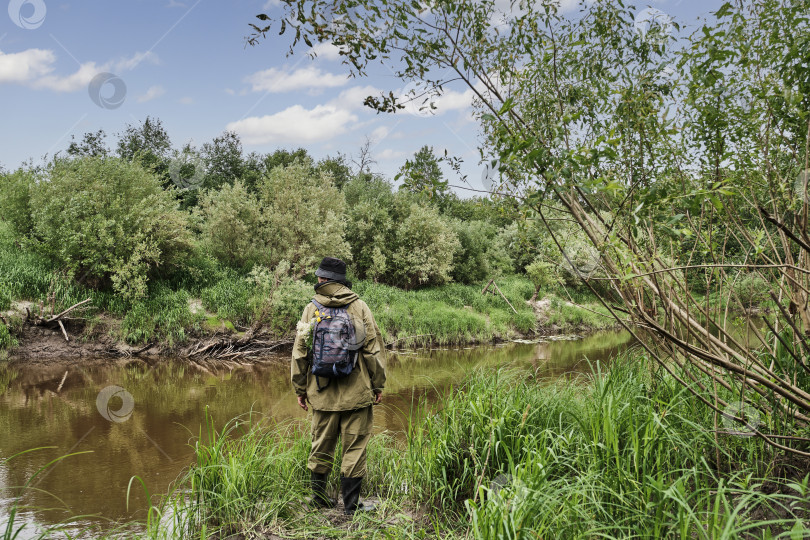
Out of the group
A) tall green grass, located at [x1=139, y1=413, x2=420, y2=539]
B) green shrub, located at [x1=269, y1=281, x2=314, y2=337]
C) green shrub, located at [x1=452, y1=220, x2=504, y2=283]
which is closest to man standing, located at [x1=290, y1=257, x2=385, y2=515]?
tall green grass, located at [x1=139, y1=413, x2=420, y2=539]

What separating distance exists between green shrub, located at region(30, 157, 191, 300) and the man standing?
10.6 m

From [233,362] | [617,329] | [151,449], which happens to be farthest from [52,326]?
[617,329]

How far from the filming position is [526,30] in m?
3.63

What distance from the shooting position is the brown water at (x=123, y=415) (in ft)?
15.7

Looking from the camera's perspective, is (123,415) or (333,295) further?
(123,415)

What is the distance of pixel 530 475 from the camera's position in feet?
10.0

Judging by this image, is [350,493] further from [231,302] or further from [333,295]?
[231,302]

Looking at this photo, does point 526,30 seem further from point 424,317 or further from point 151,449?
point 424,317

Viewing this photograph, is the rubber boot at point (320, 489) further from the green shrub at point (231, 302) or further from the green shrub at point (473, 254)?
the green shrub at point (473, 254)

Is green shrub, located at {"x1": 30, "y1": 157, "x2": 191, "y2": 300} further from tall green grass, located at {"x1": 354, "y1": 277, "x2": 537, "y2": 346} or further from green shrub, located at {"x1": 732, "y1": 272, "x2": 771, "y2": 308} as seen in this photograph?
green shrub, located at {"x1": 732, "y1": 272, "x2": 771, "y2": 308}

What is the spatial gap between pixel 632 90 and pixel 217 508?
396 cm

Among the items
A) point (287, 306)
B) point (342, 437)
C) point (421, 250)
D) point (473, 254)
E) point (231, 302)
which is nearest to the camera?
point (342, 437)

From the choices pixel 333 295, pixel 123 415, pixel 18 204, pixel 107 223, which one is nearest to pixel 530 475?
pixel 333 295

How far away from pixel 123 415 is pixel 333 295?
549 centimetres
